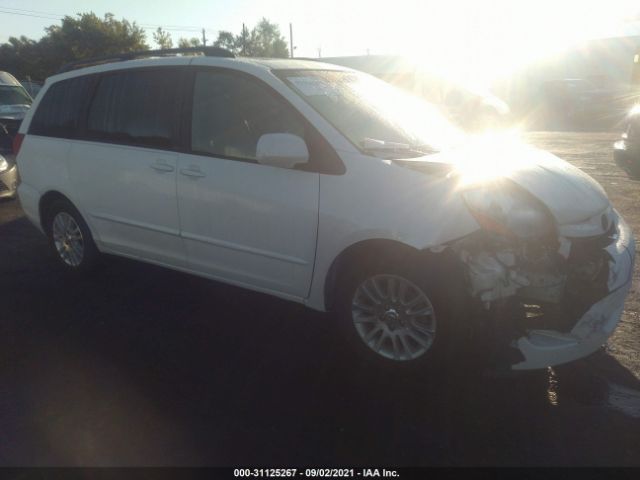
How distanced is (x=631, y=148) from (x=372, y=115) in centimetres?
673

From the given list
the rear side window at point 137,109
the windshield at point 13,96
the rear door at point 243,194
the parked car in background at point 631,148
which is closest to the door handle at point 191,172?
the rear door at point 243,194

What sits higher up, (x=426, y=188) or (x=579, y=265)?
(x=426, y=188)

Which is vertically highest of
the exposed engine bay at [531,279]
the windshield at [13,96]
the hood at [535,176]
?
the hood at [535,176]

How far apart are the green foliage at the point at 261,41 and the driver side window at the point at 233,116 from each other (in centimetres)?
6508

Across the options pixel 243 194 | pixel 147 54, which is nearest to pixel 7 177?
pixel 147 54

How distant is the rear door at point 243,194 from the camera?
3.53 metres

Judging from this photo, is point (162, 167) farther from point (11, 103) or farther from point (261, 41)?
point (261, 41)

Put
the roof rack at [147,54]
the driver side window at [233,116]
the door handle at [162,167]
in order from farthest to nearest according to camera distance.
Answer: the roof rack at [147,54] → the door handle at [162,167] → the driver side window at [233,116]

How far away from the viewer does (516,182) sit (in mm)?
3193

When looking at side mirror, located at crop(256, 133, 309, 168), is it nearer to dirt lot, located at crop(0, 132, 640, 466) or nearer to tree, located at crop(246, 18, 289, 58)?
dirt lot, located at crop(0, 132, 640, 466)

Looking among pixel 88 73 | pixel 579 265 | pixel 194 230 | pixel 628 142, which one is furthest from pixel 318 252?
pixel 628 142

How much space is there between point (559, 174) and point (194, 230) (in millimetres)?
2353

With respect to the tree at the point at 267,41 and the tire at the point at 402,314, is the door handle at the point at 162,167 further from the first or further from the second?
the tree at the point at 267,41

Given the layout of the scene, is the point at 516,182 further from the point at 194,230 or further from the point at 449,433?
Result: the point at 194,230
